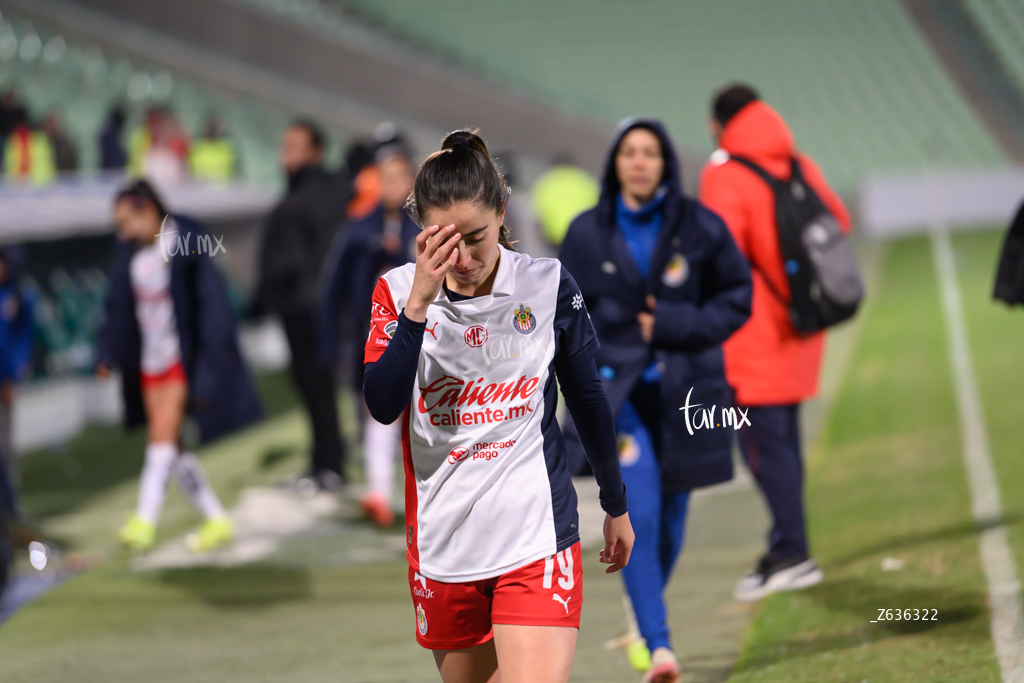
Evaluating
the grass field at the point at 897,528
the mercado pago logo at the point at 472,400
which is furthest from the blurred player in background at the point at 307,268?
the mercado pago logo at the point at 472,400

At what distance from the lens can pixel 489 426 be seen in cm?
272

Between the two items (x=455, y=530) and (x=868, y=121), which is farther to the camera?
(x=868, y=121)

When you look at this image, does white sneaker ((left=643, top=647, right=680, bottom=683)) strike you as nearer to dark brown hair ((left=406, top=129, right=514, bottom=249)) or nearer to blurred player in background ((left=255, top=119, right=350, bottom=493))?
dark brown hair ((left=406, top=129, right=514, bottom=249))

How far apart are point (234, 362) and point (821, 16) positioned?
29845 millimetres

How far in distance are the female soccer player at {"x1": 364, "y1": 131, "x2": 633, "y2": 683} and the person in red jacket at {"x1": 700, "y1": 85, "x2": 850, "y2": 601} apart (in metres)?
2.41

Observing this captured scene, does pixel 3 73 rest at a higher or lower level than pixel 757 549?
higher

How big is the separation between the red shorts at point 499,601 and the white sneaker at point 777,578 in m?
2.61

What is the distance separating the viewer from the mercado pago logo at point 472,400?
271 cm

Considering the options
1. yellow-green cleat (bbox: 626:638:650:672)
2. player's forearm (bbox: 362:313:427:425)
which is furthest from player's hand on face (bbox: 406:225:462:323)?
yellow-green cleat (bbox: 626:638:650:672)

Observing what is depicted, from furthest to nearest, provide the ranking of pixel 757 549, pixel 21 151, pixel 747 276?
pixel 21 151, pixel 757 549, pixel 747 276

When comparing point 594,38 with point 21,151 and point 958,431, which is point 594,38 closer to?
point 21,151

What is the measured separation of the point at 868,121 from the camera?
3297 cm

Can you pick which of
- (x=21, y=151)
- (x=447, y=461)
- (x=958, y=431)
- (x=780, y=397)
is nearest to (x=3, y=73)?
(x=21, y=151)

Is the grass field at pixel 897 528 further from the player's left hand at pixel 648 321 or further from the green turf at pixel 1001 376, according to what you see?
the player's left hand at pixel 648 321
